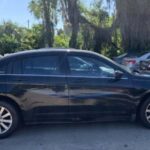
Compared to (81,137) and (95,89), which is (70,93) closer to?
(95,89)

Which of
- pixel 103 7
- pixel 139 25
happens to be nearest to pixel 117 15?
pixel 139 25

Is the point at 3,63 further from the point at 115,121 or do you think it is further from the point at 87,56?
the point at 115,121

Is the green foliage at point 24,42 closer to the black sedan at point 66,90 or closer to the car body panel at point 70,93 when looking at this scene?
the black sedan at point 66,90

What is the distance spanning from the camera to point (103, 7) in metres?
33.4

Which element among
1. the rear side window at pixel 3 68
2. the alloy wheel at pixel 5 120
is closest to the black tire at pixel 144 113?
the alloy wheel at pixel 5 120

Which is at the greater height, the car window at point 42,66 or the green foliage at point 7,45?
the green foliage at point 7,45

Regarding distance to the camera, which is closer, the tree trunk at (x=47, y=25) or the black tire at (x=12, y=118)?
the black tire at (x=12, y=118)

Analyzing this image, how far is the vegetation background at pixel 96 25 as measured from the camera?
28.2 m

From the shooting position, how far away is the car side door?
6.64 metres

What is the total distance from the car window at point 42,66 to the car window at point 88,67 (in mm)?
277

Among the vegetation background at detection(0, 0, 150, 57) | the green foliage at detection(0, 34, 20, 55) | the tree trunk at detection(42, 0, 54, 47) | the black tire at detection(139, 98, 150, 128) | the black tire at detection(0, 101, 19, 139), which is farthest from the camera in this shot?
the green foliage at detection(0, 34, 20, 55)

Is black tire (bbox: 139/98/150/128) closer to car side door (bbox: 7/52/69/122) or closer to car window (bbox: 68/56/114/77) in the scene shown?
car window (bbox: 68/56/114/77)

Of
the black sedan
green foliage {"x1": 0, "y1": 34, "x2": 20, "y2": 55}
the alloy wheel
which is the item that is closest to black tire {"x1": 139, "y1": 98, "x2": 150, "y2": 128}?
the black sedan

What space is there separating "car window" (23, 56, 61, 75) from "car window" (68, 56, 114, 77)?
277 millimetres
